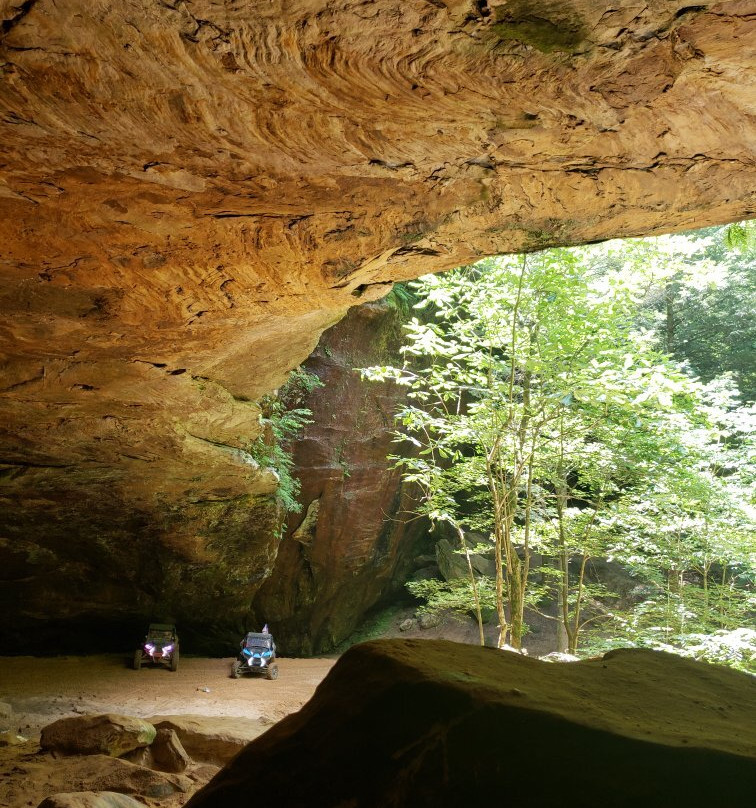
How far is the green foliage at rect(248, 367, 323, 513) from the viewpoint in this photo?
416 inches

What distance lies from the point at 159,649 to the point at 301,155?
10.5 meters

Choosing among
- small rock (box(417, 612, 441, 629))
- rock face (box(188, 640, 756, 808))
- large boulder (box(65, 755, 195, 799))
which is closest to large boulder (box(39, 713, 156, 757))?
large boulder (box(65, 755, 195, 799))

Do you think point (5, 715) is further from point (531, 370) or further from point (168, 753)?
point (531, 370)

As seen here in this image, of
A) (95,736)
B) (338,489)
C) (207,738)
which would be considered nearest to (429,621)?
(338,489)

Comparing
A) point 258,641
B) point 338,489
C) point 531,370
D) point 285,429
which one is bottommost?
point 258,641

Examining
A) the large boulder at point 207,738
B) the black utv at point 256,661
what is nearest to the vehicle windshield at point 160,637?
the black utv at point 256,661

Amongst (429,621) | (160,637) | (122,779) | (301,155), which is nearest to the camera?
(301,155)

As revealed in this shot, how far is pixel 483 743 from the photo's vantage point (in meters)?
1.78

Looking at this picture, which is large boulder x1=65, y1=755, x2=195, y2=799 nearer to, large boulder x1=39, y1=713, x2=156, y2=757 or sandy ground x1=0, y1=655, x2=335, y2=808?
large boulder x1=39, y1=713, x2=156, y2=757

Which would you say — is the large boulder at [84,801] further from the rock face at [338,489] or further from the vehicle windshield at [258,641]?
the rock face at [338,489]

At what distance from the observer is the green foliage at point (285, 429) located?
1056cm

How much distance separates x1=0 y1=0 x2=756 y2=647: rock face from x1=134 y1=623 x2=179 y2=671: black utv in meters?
6.18

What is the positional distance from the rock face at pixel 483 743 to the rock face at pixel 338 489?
11.5 meters

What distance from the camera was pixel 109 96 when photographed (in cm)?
258
